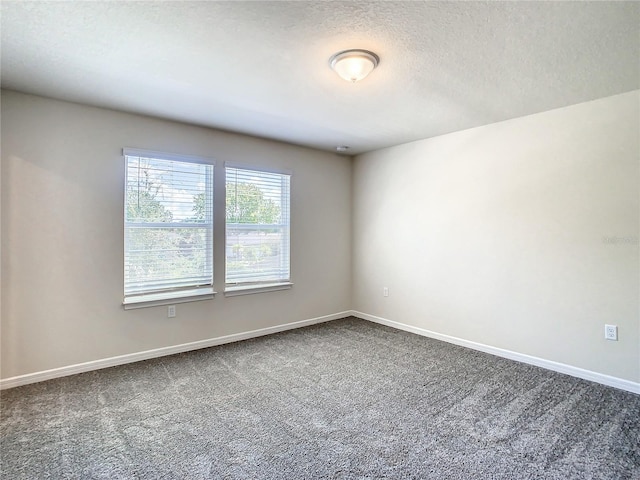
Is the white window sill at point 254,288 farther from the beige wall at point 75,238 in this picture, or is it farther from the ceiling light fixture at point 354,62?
the ceiling light fixture at point 354,62

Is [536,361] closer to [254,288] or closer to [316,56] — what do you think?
[254,288]

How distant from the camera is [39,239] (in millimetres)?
2920

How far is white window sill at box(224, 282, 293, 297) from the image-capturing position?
4.01 metres

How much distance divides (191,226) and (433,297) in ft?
9.93

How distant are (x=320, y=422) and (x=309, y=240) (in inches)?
109

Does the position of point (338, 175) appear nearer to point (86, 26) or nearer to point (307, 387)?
point (307, 387)

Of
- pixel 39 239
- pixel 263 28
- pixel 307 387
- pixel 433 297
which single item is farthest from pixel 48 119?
pixel 433 297

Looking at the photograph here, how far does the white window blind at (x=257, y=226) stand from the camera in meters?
4.04

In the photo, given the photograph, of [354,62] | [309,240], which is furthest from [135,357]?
[354,62]

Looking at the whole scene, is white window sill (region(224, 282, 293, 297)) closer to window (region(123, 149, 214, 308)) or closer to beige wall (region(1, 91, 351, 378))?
beige wall (region(1, 91, 351, 378))

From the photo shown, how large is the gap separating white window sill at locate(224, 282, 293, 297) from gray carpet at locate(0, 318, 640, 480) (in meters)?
0.82

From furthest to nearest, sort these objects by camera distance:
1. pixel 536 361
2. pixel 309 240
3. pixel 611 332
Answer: pixel 309 240 → pixel 536 361 → pixel 611 332

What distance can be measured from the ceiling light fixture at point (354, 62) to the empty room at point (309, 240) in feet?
0.05

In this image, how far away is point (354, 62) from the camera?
221cm
